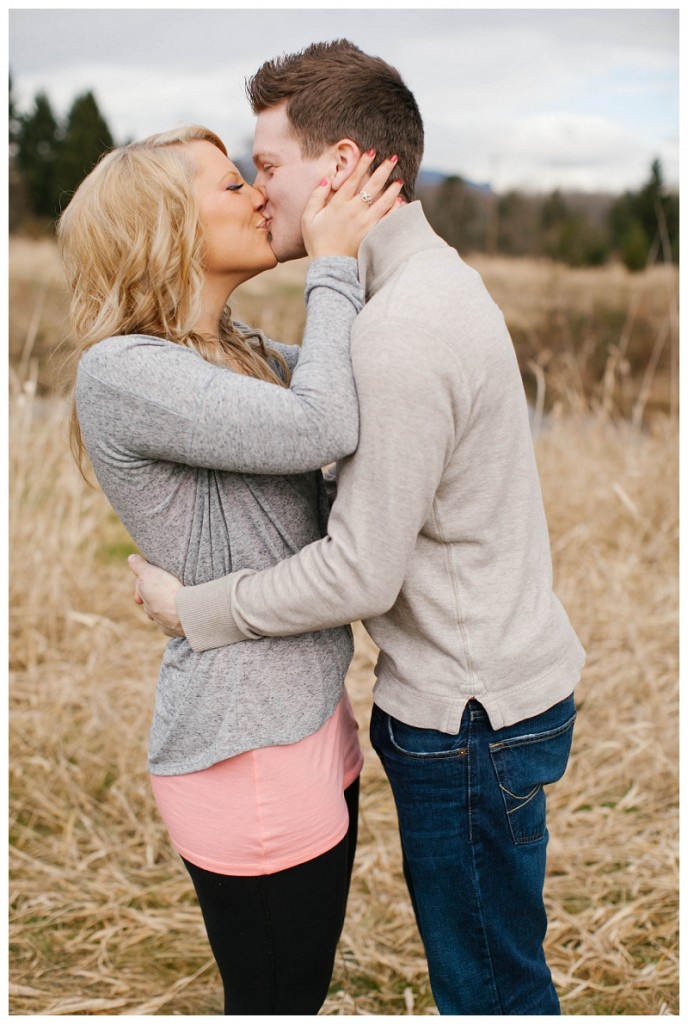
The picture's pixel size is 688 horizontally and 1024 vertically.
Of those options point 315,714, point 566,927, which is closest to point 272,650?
point 315,714

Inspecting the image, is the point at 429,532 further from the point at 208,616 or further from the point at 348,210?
A: the point at 348,210

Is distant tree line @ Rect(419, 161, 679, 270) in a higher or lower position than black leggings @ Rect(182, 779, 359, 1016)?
higher

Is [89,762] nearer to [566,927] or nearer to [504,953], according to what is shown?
[566,927]

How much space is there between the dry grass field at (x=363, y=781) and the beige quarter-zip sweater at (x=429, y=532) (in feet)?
2.48

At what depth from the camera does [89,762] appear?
11.1ft

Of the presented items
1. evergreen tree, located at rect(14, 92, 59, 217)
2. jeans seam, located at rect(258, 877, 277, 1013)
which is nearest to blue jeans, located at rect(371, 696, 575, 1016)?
jeans seam, located at rect(258, 877, 277, 1013)

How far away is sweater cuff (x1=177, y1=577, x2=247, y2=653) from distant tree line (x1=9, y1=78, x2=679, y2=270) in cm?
1713

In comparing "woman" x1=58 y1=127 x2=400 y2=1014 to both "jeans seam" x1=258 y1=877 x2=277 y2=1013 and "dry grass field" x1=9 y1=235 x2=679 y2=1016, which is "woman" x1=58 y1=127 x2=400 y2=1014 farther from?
"dry grass field" x1=9 y1=235 x2=679 y2=1016

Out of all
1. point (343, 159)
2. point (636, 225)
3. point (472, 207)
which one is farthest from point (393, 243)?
point (472, 207)

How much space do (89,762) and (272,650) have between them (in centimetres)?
215

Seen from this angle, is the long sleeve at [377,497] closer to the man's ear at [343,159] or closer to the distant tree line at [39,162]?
the man's ear at [343,159]

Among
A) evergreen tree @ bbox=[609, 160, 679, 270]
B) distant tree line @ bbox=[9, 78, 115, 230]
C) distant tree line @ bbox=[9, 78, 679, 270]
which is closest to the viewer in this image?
evergreen tree @ bbox=[609, 160, 679, 270]

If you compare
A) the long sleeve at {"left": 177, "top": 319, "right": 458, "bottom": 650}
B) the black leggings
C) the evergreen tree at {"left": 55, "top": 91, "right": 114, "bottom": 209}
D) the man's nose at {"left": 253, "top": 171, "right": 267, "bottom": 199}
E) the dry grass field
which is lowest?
the dry grass field

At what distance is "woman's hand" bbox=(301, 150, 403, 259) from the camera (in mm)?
1522
